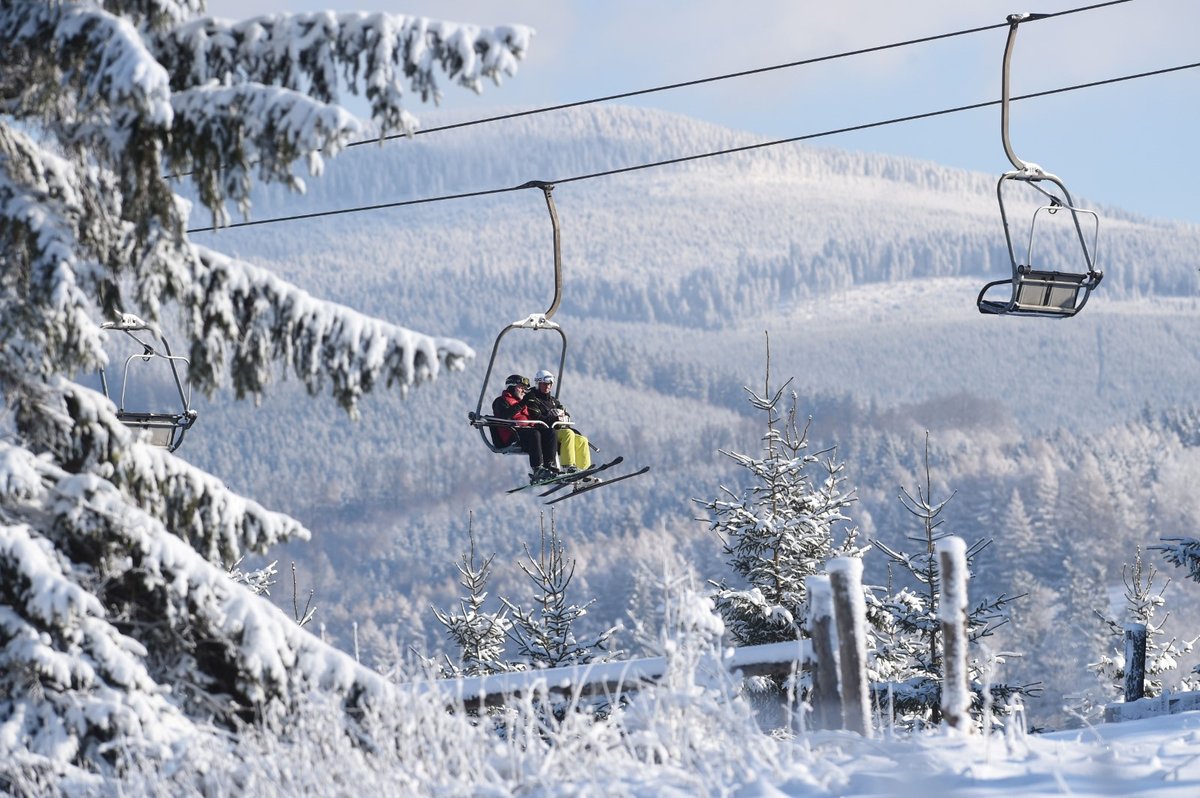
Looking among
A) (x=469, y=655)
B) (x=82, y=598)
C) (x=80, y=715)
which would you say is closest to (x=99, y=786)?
(x=80, y=715)

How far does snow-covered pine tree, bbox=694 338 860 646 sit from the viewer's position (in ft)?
63.1

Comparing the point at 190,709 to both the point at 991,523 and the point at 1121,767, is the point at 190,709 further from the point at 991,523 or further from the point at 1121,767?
the point at 991,523

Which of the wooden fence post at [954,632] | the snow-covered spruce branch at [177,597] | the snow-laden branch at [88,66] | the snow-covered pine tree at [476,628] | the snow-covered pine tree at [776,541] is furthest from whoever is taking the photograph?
the snow-covered pine tree at [476,628]

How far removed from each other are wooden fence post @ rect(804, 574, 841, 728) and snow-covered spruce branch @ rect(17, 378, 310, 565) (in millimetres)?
2590

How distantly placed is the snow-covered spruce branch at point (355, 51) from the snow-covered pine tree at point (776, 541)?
12.9 meters

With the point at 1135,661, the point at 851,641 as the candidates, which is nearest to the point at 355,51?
the point at 851,641

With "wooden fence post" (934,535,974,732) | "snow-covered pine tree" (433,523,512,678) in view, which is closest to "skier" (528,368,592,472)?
"wooden fence post" (934,535,974,732)

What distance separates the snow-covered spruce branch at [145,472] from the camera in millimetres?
6648

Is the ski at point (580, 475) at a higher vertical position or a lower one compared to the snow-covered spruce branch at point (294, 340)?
lower

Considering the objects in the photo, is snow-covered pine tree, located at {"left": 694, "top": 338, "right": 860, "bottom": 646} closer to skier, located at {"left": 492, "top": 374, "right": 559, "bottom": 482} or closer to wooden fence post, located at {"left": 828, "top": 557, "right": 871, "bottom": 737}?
skier, located at {"left": 492, "top": 374, "right": 559, "bottom": 482}

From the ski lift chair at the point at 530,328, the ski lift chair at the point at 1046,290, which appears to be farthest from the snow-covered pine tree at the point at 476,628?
the ski lift chair at the point at 1046,290

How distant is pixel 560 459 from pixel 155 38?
26.5 ft

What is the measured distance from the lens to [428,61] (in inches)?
252

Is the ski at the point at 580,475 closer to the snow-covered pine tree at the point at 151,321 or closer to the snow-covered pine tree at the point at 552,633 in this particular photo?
the snow-covered pine tree at the point at 151,321
